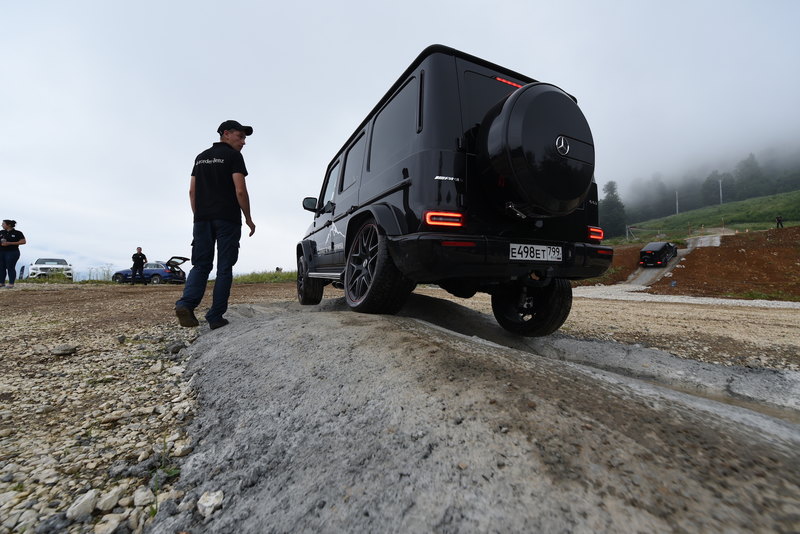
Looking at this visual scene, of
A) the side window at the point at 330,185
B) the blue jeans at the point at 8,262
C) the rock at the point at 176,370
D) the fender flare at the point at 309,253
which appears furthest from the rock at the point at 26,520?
the blue jeans at the point at 8,262

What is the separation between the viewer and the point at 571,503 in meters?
0.75

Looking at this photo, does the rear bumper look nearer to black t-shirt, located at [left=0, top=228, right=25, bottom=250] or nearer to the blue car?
black t-shirt, located at [left=0, top=228, right=25, bottom=250]

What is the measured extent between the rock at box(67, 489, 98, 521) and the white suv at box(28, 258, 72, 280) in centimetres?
2119

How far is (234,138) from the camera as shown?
3.52 metres

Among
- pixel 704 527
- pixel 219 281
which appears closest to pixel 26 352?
pixel 219 281

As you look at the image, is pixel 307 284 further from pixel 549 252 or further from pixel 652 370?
pixel 652 370

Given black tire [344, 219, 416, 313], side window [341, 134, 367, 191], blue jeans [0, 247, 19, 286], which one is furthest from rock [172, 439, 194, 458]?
blue jeans [0, 247, 19, 286]

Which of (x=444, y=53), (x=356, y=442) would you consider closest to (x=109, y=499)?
(x=356, y=442)

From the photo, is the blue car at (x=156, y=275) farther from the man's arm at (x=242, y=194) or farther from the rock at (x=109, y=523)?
the rock at (x=109, y=523)

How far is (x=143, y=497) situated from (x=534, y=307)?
2.82 m

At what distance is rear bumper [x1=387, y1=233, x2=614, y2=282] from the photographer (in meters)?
2.14

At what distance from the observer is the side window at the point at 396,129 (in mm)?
2488

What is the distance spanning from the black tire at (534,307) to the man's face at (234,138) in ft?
9.55

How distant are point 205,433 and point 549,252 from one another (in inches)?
86.8
